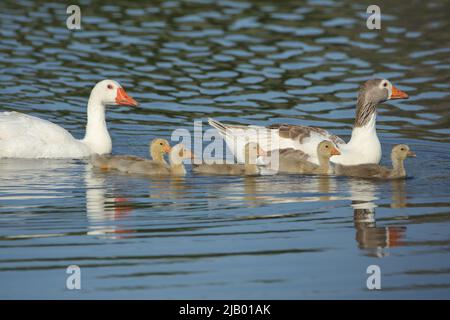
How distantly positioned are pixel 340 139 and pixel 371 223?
13.3 ft


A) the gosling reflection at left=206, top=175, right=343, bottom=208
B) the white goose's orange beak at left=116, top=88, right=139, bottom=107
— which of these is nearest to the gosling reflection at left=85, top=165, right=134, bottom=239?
the gosling reflection at left=206, top=175, right=343, bottom=208

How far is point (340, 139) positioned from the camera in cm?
1524

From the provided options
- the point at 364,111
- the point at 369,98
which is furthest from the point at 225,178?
the point at 369,98

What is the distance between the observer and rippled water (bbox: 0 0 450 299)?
9547 millimetres

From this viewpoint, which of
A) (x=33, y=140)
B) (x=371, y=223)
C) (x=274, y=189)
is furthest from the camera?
(x=33, y=140)

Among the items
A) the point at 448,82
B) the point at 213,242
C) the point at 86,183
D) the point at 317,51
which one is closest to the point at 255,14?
the point at 317,51

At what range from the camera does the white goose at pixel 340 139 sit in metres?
14.9

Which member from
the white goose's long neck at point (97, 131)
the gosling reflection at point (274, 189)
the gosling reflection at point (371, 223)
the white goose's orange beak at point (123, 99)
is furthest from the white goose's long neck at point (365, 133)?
the white goose's long neck at point (97, 131)

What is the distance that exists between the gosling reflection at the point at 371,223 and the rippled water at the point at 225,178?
32 millimetres

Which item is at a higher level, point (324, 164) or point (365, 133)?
point (365, 133)

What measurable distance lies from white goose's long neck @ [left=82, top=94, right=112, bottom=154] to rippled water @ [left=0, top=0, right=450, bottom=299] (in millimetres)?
546

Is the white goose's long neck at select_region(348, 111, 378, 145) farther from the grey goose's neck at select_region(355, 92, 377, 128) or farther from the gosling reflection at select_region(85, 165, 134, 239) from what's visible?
the gosling reflection at select_region(85, 165, 134, 239)

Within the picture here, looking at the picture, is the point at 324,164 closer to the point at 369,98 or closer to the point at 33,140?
the point at 369,98
